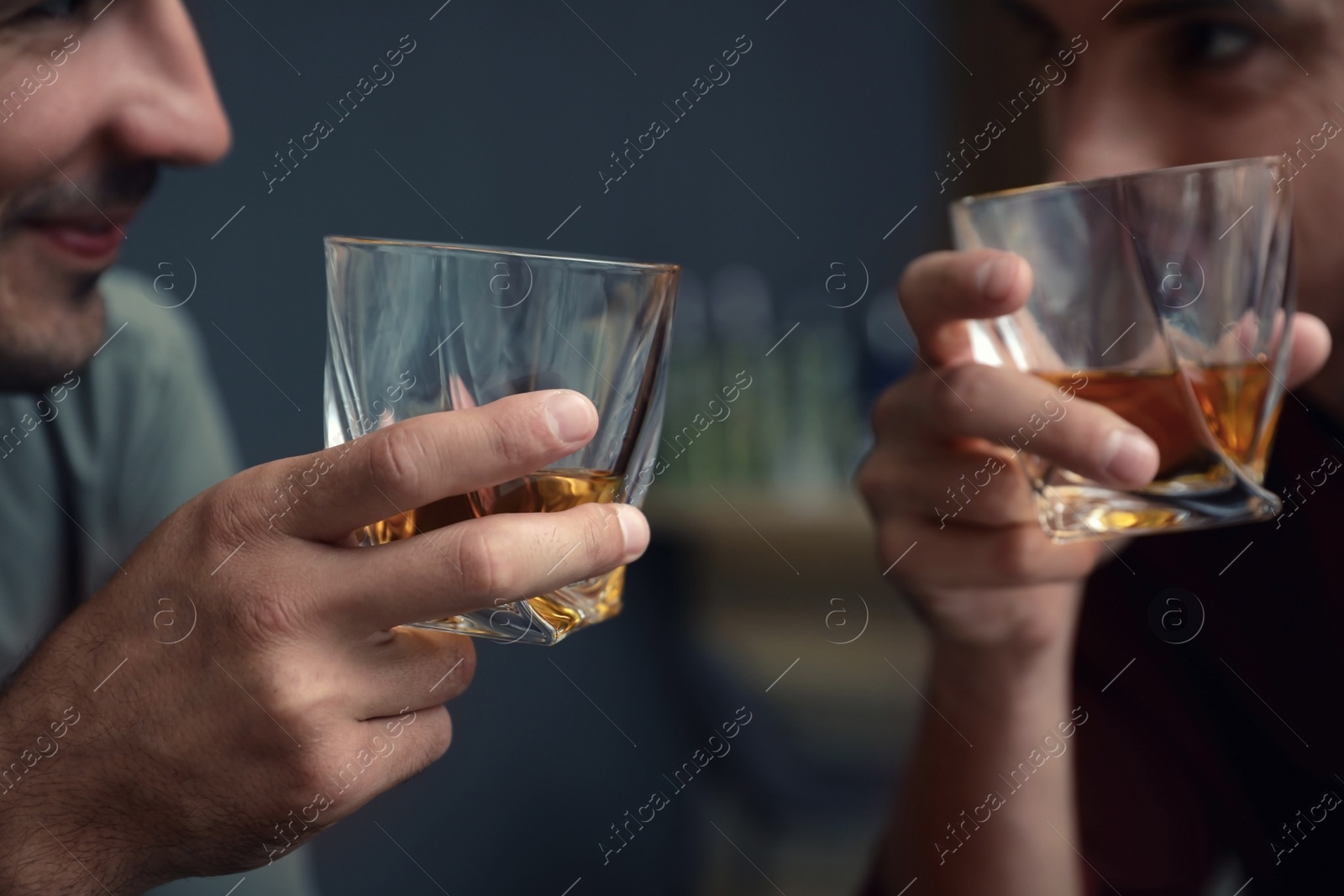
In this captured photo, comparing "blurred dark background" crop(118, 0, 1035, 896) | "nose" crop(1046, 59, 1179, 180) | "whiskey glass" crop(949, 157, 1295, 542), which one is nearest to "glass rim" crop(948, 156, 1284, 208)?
"whiskey glass" crop(949, 157, 1295, 542)

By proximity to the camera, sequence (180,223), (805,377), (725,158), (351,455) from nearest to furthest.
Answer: (351,455) → (180,223) → (805,377) → (725,158)

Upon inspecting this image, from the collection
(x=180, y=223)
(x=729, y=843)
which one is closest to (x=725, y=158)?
(x=180, y=223)

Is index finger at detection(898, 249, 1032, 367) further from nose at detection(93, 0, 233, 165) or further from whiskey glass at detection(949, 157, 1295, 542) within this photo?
nose at detection(93, 0, 233, 165)

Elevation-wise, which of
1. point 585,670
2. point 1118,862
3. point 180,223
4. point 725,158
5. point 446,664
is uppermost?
point 180,223

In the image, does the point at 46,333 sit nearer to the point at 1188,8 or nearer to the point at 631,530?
the point at 631,530

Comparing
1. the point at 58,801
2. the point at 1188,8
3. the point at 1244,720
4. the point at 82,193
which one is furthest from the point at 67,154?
the point at 1244,720

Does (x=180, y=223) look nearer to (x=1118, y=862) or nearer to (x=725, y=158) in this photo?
(x=725, y=158)

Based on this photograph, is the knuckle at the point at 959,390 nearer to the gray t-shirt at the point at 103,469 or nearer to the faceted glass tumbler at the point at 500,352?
the faceted glass tumbler at the point at 500,352
